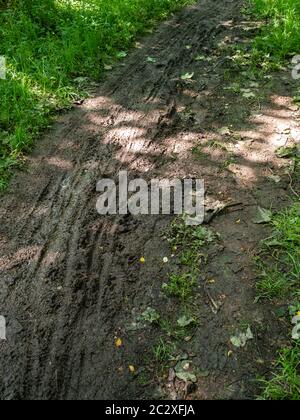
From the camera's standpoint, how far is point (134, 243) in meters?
3.36

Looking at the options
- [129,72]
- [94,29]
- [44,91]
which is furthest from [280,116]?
[94,29]

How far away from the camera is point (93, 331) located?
278 centimetres

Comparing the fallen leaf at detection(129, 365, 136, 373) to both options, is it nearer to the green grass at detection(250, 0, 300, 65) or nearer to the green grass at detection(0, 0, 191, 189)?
the green grass at detection(0, 0, 191, 189)

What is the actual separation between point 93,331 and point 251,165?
2225 mm

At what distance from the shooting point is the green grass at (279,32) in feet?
18.7

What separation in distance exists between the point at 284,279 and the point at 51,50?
4.38 metres

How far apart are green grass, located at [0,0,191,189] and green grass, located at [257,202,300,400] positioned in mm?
2473

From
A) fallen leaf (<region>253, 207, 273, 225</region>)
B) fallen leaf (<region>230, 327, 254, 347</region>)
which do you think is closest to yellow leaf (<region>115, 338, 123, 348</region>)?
fallen leaf (<region>230, 327, 254, 347</region>)

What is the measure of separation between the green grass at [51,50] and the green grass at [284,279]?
8.11ft

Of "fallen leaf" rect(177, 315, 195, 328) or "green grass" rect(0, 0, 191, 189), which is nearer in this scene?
"fallen leaf" rect(177, 315, 195, 328)

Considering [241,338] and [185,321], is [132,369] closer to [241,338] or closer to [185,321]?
[185,321]

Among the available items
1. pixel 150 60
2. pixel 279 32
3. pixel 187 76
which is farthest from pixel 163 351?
Result: pixel 279 32

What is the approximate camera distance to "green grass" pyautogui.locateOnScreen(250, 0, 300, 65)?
5.71 meters

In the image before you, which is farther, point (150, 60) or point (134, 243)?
point (150, 60)
